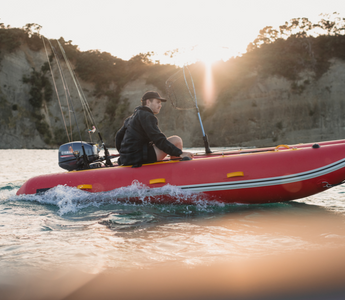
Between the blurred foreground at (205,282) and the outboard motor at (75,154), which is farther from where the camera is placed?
the outboard motor at (75,154)

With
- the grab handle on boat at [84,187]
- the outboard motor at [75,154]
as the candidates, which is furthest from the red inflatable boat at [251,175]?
the outboard motor at [75,154]

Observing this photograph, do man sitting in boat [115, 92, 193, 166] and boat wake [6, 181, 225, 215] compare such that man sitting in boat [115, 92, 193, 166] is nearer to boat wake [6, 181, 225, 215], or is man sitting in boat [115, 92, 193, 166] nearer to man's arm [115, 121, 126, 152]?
man's arm [115, 121, 126, 152]

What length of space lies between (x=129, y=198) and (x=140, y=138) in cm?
89

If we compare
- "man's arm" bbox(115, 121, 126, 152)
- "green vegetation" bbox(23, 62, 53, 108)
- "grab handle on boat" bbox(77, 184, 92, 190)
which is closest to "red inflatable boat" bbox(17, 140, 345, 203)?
"grab handle on boat" bbox(77, 184, 92, 190)

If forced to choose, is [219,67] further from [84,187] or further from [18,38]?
[84,187]

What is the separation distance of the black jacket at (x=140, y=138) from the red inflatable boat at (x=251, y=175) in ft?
0.58

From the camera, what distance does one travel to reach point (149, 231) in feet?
10.7

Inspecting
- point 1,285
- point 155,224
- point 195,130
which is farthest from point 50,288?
point 195,130

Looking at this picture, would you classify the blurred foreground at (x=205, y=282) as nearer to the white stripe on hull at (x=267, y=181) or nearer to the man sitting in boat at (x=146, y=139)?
the white stripe on hull at (x=267, y=181)

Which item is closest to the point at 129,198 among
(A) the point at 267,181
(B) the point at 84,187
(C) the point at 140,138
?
(B) the point at 84,187

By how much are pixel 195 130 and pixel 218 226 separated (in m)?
31.5

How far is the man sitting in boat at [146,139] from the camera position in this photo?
446cm

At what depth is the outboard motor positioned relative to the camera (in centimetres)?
577

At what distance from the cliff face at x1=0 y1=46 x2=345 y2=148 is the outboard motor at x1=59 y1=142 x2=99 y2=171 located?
27391 mm
